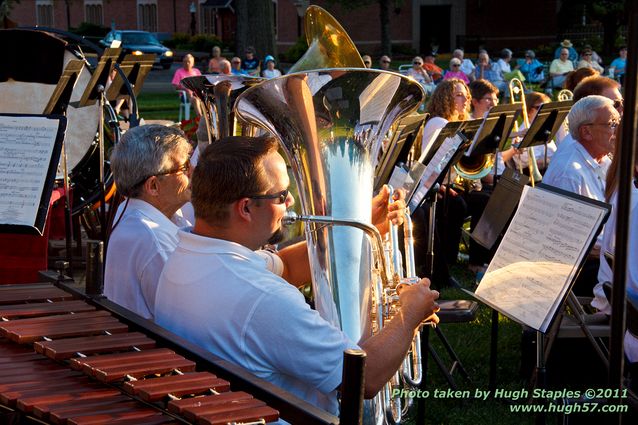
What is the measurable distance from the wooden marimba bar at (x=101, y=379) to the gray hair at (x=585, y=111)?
3905 millimetres

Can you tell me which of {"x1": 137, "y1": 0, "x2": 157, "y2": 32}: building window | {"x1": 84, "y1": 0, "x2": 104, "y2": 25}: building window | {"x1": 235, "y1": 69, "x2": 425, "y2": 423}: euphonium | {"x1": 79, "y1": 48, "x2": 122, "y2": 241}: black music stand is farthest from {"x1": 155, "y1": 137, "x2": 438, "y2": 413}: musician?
{"x1": 84, "y1": 0, "x2": 104, "y2": 25}: building window

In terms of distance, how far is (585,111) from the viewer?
556cm

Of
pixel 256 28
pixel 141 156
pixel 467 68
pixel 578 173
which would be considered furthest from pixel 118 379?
pixel 467 68

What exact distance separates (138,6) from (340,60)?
4938 centimetres

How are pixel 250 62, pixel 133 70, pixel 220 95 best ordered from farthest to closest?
1. pixel 250 62
2. pixel 133 70
3. pixel 220 95

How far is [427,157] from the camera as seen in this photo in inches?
231

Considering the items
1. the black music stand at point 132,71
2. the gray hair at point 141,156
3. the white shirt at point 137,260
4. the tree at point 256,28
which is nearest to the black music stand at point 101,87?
the black music stand at point 132,71

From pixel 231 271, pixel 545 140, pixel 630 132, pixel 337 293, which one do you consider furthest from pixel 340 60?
pixel 545 140

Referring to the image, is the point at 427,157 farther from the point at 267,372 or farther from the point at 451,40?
the point at 451,40

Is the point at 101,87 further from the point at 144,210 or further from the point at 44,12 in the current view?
the point at 44,12

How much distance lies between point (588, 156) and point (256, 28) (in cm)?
1749

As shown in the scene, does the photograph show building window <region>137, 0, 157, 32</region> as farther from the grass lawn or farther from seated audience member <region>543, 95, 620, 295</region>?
seated audience member <region>543, 95, 620, 295</region>

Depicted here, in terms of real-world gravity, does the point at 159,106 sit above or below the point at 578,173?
below

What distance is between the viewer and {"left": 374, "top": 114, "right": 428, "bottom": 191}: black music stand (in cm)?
539
